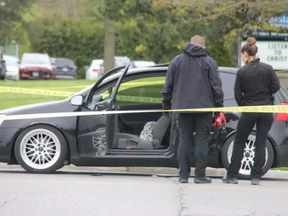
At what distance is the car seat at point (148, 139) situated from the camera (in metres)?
9.27

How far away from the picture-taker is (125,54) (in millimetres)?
47906

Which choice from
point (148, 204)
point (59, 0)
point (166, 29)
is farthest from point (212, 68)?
point (59, 0)

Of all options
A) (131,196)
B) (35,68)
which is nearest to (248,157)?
(131,196)

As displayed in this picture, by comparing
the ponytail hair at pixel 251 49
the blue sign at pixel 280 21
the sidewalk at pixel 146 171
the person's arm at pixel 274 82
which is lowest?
the sidewalk at pixel 146 171

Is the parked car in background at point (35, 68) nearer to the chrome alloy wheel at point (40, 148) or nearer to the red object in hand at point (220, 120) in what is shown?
the chrome alloy wheel at point (40, 148)

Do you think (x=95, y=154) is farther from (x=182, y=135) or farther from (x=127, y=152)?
(x=182, y=135)

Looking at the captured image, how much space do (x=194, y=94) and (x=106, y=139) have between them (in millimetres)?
1313

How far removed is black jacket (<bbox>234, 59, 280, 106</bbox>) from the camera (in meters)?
8.67

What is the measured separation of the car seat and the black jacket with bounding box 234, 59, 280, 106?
1030 millimetres

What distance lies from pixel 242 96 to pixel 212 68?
0.55m

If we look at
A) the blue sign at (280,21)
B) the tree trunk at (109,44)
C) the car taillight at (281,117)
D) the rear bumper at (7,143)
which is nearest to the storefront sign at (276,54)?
the blue sign at (280,21)

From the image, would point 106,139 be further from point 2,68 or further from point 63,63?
point 63,63

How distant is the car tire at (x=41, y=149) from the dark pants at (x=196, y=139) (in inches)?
60.4

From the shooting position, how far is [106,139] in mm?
9109
